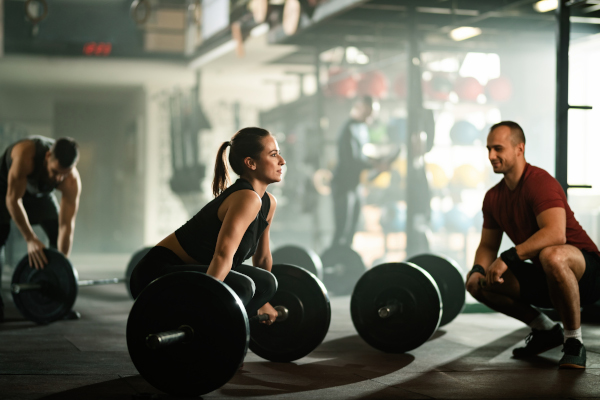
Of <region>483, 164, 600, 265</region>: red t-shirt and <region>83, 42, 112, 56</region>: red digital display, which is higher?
<region>83, 42, 112, 56</region>: red digital display

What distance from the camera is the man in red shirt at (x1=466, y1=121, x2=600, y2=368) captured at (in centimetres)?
228

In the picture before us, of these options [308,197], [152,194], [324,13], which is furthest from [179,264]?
[152,194]

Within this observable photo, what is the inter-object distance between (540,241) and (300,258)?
1727 millimetres

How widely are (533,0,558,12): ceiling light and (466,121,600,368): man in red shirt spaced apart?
6.67ft

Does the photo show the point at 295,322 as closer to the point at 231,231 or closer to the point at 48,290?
the point at 231,231

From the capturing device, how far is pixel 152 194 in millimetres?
8844

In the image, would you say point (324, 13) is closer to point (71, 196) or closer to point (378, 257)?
point (71, 196)

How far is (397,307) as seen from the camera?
8.22ft

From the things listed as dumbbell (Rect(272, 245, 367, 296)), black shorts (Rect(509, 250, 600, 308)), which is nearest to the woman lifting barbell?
black shorts (Rect(509, 250, 600, 308))

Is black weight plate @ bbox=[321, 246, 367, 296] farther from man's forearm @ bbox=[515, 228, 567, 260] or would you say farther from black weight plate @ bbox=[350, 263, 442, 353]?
man's forearm @ bbox=[515, 228, 567, 260]

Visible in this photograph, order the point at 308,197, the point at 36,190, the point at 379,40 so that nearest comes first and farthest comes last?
the point at 36,190 → the point at 379,40 → the point at 308,197

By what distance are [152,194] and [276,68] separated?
Answer: 2.28 meters

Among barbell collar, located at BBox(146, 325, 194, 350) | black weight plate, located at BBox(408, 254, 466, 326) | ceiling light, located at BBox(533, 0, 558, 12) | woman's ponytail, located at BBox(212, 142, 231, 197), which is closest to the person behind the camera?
barbell collar, located at BBox(146, 325, 194, 350)

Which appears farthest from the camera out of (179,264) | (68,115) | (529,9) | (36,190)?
(68,115)
